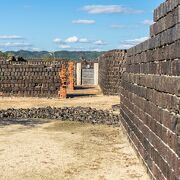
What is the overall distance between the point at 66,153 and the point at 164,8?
4618 millimetres

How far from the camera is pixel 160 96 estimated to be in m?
6.30


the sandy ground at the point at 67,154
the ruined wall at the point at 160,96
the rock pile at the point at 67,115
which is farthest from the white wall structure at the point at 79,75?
the ruined wall at the point at 160,96

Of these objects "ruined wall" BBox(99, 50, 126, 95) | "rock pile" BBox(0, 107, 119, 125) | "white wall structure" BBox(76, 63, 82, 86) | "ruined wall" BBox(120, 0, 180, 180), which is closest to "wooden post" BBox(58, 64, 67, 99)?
"ruined wall" BBox(99, 50, 126, 95)

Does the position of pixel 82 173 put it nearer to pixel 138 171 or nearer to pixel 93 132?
pixel 138 171

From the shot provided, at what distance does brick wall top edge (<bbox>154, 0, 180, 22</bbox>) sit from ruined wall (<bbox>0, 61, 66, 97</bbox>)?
18.7 metres

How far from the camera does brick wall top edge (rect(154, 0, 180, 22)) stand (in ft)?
17.6

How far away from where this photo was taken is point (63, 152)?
964cm

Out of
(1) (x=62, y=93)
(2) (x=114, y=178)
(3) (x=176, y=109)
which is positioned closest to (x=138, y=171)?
(2) (x=114, y=178)

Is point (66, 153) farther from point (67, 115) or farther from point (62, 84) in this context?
point (62, 84)

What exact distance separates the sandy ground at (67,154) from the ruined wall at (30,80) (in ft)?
38.8

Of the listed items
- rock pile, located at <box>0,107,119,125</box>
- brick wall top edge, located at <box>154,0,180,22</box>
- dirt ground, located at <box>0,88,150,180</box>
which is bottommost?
dirt ground, located at <box>0,88,150,180</box>

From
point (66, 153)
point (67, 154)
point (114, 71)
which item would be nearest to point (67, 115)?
point (66, 153)

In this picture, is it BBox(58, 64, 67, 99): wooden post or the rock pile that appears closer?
the rock pile

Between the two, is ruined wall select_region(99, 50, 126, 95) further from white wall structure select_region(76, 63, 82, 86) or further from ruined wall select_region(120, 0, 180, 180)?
ruined wall select_region(120, 0, 180, 180)
